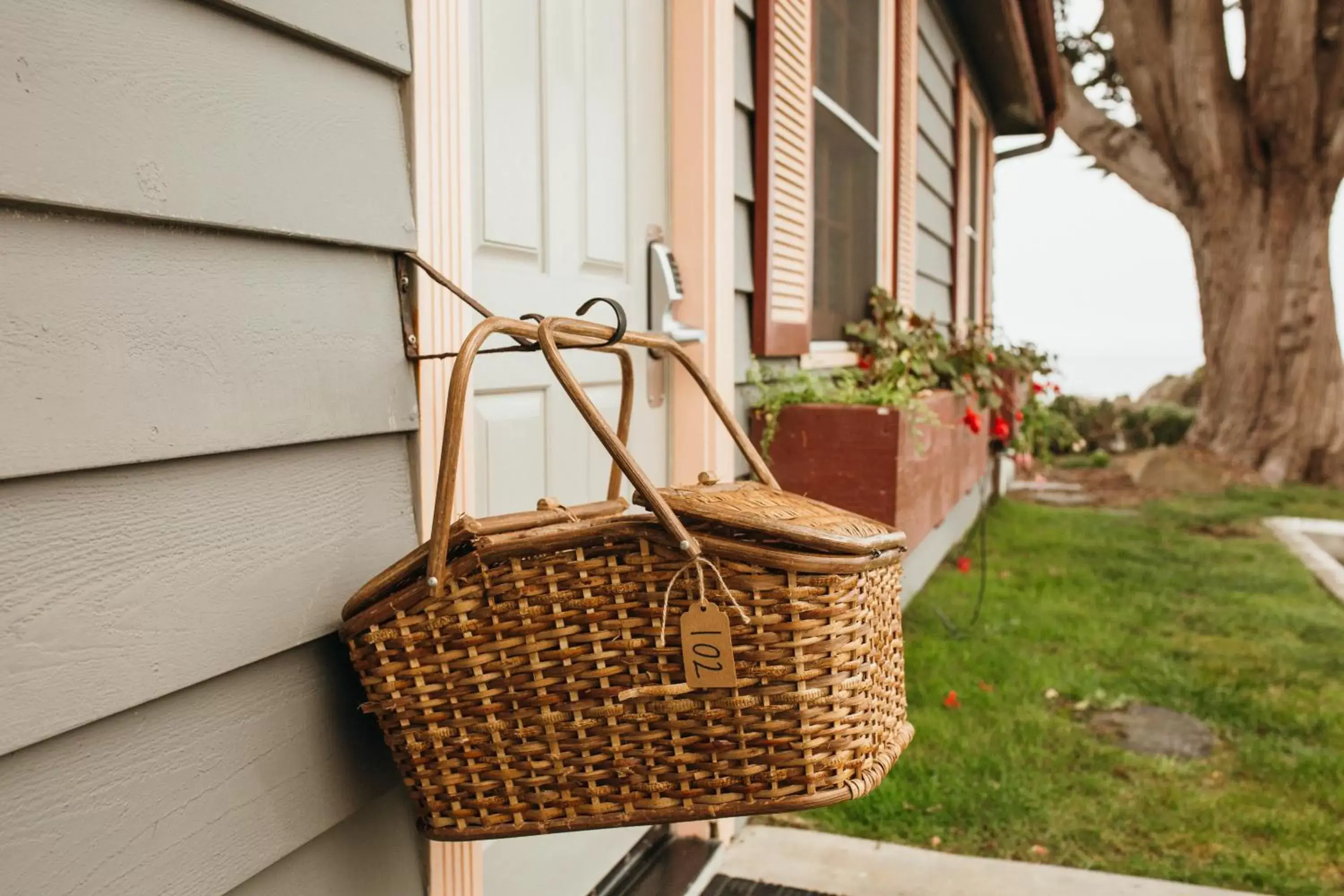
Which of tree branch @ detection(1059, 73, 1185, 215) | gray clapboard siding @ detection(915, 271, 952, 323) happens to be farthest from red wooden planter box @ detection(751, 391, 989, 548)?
tree branch @ detection(1059, 73, 1185, 215)

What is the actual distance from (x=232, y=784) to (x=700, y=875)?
136 cm

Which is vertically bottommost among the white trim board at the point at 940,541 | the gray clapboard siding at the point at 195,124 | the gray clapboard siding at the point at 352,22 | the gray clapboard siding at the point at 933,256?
the white trim board at the point at 940,541

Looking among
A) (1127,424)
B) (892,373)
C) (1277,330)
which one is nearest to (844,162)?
(892,373)

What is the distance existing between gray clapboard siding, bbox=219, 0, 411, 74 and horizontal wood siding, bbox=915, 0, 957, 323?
399 cm

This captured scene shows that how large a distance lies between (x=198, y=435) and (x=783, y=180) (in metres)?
2.14

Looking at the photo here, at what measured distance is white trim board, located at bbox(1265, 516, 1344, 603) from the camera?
210 inches

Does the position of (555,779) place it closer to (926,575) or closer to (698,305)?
(698,305)

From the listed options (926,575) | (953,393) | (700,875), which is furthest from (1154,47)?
(700,875)

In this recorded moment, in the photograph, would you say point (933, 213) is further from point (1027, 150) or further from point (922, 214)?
point (1027, 150)

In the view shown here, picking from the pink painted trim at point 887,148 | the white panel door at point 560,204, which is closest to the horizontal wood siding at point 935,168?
the pink painted trim at point 887,148

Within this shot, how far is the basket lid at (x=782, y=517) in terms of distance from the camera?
105 cm

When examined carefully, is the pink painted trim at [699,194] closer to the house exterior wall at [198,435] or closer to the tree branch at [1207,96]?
the house exterior wall at [198,435]

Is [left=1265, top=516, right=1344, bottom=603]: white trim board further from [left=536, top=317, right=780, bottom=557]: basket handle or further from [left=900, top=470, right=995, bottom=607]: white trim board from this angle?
[left=536, top=317, right=780, bottom=557]: basket handle

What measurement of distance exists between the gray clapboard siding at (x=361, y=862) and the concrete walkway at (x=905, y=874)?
1.17 meters
